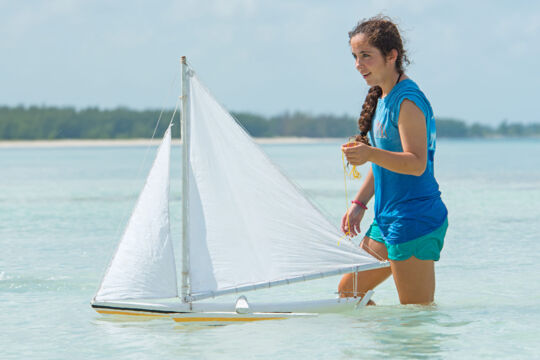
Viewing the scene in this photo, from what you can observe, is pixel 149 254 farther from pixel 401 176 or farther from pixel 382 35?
pixel 382 35

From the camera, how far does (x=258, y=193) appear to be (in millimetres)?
5020

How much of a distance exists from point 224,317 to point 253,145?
1245 millimetres

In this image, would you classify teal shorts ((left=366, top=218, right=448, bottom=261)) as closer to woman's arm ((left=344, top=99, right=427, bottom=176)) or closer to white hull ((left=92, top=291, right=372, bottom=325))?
woman's arm ((left=344, top=99, right=427, bottom=176))

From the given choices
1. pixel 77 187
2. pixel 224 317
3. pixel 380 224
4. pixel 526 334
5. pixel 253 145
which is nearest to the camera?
pixel 380 224

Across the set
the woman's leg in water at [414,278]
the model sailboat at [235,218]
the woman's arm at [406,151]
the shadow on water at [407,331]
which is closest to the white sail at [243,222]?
the model sailboat at [235,218]

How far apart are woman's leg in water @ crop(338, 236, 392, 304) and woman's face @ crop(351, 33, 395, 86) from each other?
3.36 feet

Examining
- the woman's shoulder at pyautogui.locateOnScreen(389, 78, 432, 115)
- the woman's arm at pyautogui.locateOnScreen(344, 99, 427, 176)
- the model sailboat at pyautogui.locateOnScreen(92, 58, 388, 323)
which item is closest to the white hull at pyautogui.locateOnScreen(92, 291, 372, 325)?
the model sailboat at pyautogui.locateOnScreen(92, 58, 388, 323)

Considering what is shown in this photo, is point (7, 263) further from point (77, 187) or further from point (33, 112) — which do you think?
point (33, 112)

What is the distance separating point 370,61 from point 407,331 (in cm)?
222

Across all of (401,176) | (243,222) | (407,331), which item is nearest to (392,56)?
(401,176)

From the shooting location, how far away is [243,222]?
5027 mm

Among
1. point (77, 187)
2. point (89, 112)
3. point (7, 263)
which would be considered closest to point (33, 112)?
point (89, 112)

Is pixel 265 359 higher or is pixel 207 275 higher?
pixel 207 275

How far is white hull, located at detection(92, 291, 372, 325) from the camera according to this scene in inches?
204
